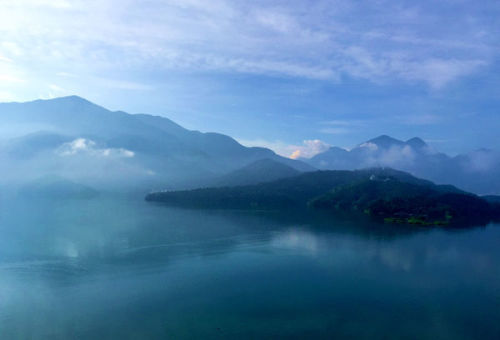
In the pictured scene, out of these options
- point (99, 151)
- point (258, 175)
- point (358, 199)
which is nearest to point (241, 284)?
point (358, 199)

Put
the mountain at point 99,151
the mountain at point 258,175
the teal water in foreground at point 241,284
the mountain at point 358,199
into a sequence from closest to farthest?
the teal water in foreground at point 241,284 < the mountain at point 358,199 < the mountain at point 258,175 < the mountain at point 99,151

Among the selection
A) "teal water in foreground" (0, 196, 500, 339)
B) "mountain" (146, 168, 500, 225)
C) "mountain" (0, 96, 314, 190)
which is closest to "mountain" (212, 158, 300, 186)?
"mountain" (0, 96, 314, 190)

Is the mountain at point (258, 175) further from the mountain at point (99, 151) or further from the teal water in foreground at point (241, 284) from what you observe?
the teal water in foreground at point (241, 284)

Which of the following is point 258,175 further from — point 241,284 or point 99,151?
point 99,151

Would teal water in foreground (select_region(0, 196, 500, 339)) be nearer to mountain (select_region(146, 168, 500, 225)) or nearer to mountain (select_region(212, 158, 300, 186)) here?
mountain (select_region(146, 168, 500, 225))

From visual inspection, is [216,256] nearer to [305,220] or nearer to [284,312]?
[284,312]

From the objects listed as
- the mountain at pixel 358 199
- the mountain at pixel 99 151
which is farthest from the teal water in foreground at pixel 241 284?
the mountain at pixel 99 151

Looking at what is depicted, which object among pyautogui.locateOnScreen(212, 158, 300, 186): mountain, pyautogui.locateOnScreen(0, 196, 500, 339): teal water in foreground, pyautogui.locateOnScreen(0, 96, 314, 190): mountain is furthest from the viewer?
pyautogui.locateOnScreen(0, 96, 314, 190): mountain

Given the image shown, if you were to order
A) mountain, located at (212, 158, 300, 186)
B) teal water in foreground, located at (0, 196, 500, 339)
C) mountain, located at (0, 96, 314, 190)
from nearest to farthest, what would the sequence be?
teal water in foreground, located at (0, 196, 500, 339) → mountain, located at (212, 158, 300, 186) → mountain, located at (0, 96, 314, 190)
